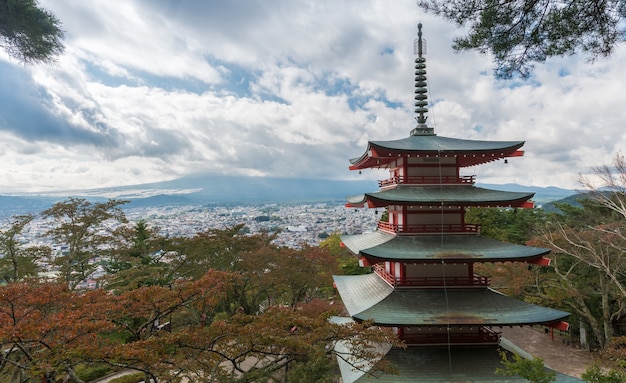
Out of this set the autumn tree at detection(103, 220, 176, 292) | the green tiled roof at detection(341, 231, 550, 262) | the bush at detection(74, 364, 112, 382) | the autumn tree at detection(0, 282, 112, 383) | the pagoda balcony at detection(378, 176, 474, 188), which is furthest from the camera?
the autumn tree at detection(103, 220, 176, 292)

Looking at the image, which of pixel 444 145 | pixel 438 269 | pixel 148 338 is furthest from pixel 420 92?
pixel 148 338

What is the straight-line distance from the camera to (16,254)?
19750 mm

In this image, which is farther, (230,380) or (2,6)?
(230,380)

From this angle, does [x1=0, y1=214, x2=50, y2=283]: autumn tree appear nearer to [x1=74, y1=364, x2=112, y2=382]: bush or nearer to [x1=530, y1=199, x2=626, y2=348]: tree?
[x1=74, y1=364, x2=112, y2=382]: bush

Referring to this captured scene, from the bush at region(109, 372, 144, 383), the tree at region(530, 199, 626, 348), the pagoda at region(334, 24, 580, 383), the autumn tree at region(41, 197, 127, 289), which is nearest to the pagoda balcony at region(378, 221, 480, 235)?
the pagoda at region(334, 24, 580, 383)

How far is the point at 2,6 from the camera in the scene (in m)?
8.48

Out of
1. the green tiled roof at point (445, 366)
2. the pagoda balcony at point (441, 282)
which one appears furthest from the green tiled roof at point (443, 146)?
the green tiled roof at point (445, 366)

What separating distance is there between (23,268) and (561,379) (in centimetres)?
2682

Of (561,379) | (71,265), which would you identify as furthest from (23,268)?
(561,379)

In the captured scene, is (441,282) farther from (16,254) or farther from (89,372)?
(16,254)

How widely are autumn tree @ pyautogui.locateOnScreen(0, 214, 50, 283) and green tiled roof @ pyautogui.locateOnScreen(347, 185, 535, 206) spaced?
64.9 ft

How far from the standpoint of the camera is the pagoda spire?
14.7 m

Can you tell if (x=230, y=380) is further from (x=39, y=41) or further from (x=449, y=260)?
(x=39, y=41)

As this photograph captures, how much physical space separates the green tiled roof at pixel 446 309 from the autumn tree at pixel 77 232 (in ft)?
63.0
